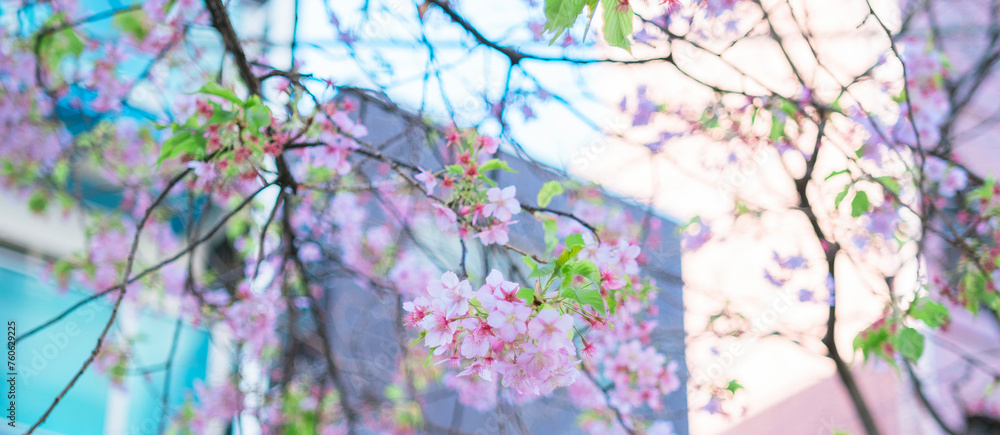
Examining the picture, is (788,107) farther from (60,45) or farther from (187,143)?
(60,45)

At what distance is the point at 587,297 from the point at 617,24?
0.37m

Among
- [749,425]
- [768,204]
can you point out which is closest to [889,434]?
[749,425]

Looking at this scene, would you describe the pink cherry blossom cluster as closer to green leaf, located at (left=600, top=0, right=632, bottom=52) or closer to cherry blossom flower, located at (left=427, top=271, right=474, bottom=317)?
cherry blossom flower, located at (left=427, top=271, right=474, bottom=317)

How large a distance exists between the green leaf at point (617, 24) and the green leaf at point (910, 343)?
3.58ft

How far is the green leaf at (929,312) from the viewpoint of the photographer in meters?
1.49

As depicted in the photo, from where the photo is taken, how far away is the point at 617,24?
860 mm

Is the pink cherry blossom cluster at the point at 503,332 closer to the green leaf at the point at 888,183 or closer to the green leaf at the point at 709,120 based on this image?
the green leaf at the point at 888,183

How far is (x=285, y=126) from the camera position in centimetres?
137

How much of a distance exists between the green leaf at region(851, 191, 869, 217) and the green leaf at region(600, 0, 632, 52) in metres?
1.00

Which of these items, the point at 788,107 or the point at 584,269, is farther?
the point at 788,107

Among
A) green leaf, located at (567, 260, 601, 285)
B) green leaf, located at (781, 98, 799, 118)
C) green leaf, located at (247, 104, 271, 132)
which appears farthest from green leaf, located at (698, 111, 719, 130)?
green leaf, located at (247, 104, 271, 132)

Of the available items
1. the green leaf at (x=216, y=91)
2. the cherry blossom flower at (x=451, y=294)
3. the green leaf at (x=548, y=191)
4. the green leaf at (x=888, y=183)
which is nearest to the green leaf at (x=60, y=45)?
the green leaf at (x=216, y=91)

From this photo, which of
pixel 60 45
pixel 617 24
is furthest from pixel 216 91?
pixel 60 45

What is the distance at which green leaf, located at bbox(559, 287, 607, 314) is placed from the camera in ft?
2.86
